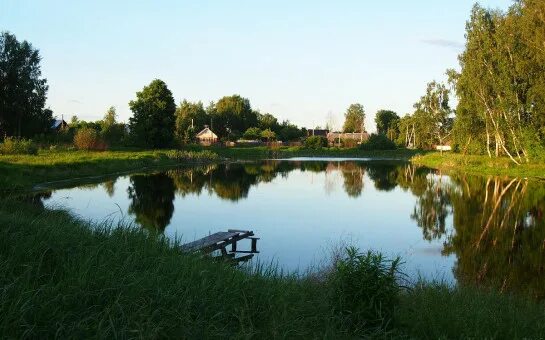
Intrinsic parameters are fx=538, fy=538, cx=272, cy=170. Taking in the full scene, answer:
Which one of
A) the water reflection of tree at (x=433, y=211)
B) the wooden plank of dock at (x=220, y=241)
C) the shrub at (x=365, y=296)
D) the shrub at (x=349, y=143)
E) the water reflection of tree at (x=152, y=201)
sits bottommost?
the water reflection of tree at (x=433, y=211)

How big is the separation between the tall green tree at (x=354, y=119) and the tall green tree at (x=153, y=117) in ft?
331

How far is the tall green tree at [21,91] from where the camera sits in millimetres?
59250

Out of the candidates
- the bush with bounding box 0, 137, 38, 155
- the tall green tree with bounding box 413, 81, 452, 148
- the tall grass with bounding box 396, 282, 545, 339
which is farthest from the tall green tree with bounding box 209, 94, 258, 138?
the tall grass with bounding box 396, 282, 545, 339

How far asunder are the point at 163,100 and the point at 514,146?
44152 millimetres

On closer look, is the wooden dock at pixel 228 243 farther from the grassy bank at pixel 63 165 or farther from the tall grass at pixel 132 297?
the grassy bank at pixel 63 165

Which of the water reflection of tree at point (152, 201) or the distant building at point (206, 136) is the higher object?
the distant building at point (206, 136)

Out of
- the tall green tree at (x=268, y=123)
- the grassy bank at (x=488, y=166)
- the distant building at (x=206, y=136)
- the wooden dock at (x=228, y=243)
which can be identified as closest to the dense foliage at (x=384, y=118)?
the tall green tree at (x=268, y=123)

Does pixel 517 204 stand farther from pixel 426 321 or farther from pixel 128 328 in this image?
pixel 128 328

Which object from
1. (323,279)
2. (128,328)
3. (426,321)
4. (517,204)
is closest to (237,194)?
(517,204)

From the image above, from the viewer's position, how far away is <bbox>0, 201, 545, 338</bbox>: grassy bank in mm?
5336

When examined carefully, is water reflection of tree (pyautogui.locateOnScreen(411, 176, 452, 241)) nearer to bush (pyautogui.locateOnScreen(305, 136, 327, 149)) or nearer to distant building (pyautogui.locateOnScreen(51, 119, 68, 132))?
distant building (pyautogui.locateOnScreen(51, 119, 68, 132))

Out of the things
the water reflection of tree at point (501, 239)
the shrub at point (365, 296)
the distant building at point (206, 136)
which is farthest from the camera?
the distant building at point (206, 136)

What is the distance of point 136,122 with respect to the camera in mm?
71375

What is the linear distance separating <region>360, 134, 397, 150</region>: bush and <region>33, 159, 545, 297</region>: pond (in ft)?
223
